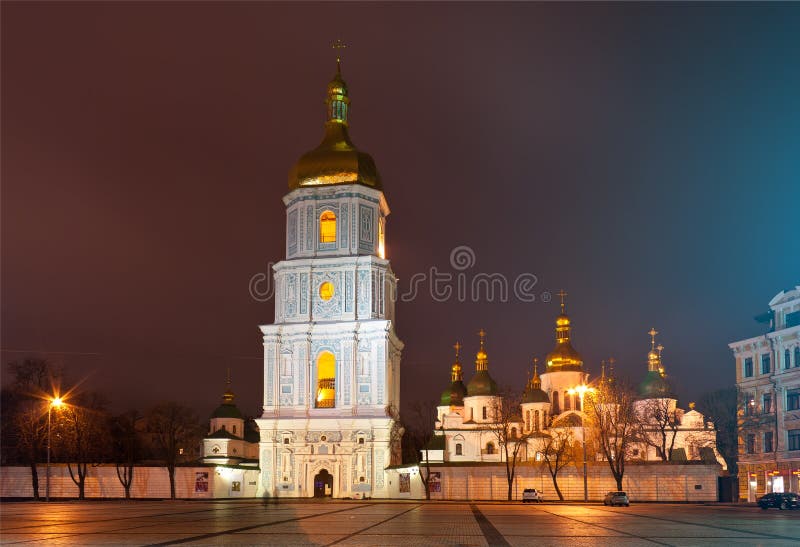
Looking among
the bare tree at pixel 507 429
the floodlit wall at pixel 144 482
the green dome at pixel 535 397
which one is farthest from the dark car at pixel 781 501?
the green dome at pixel 535 397

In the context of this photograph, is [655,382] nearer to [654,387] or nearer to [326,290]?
[654,387]

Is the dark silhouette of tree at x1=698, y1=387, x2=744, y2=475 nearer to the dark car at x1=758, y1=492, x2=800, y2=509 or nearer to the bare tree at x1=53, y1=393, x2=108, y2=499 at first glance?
the dark car at x1=758, y1=492, x2=800, y2=509

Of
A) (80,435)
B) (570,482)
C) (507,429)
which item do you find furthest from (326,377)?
(570,482)

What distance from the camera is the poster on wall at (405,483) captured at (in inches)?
2469

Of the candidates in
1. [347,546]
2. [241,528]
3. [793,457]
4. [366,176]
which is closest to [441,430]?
[366,176]

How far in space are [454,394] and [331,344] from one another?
35.4m

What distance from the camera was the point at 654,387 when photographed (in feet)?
275

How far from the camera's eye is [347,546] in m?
21.0

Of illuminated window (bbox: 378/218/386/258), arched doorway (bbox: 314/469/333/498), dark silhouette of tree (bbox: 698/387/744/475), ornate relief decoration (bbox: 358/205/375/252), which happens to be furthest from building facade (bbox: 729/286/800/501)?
arched doorway (bbox: 314/469/333/498)

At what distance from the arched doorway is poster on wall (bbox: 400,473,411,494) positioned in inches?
195

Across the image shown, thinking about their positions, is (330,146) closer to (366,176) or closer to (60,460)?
(366,176)

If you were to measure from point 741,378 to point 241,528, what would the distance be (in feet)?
162

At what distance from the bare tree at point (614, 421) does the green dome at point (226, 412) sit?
1427 inches

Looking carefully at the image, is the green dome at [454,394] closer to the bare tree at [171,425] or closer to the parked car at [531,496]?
the bare tree at [171,425]
